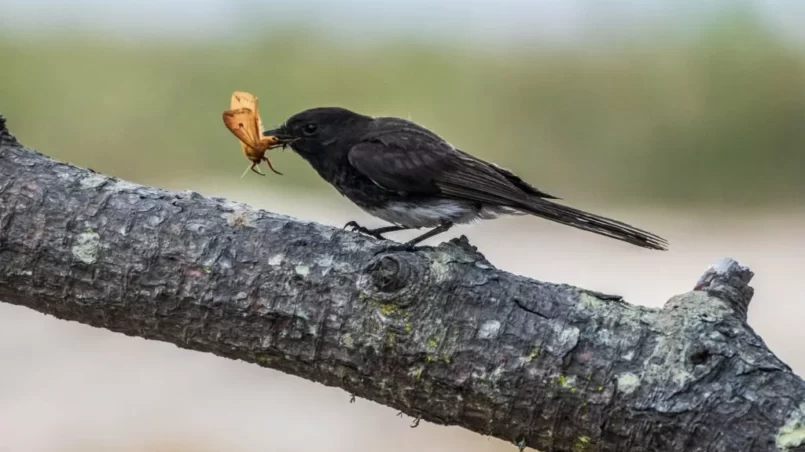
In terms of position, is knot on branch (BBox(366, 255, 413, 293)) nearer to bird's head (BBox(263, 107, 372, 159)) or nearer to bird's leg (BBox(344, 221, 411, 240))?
bird's leg (BBox(344, 221, 411, 240))

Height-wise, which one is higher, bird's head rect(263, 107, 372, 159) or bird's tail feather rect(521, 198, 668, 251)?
bird's head rect(263, 107, 372, 159)

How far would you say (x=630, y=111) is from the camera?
906 cm

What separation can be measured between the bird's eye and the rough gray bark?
1.58 metres

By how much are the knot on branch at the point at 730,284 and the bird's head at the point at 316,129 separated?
6.68ft

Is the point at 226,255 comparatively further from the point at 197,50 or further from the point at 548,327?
the point at 197,50

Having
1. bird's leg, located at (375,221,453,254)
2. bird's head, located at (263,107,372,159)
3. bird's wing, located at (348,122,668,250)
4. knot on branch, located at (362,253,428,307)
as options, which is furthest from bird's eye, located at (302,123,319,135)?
knot on branch, located at (362,253,428,307)

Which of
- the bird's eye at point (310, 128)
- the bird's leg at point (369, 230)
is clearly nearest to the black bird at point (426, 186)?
the bird's leg at point (369, 230)

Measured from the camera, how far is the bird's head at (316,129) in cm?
453

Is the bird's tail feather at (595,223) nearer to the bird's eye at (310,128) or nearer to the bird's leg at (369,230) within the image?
the bird's leg at (369,230)

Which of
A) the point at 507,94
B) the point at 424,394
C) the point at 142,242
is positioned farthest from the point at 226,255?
the point at 507,94

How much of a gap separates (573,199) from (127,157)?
13.2ft

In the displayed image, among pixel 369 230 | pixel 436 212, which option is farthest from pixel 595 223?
pixel 369 230

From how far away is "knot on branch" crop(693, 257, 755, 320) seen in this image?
2828 millimetres

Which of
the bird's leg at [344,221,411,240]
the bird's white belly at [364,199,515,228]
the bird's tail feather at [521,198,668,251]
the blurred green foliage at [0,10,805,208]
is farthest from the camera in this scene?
the blurred green foliage at [0,10,805,208]
